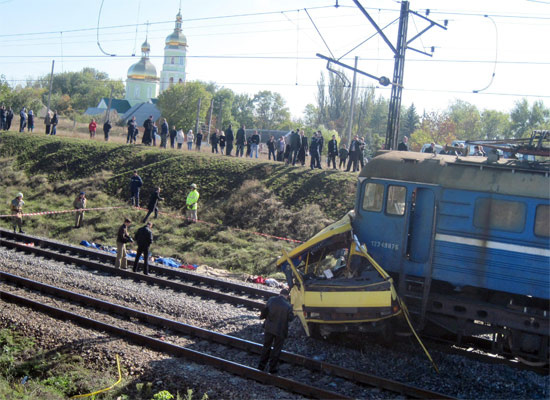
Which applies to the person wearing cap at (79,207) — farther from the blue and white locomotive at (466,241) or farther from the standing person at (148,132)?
the blue and white locomotive at (466,241)

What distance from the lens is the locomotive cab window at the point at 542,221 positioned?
1017 centimetres

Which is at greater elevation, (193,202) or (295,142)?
(295,142)

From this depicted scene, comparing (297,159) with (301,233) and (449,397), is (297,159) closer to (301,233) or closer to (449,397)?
(301,233)

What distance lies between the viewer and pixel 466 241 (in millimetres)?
10727

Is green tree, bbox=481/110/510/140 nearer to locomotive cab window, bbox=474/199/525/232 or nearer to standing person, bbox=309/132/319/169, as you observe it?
standing person, bbox=309/132/319/169

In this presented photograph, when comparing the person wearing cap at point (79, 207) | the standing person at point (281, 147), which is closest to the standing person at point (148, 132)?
the standing person at point (281, 147)

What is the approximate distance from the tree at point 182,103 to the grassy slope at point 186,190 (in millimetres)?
38744

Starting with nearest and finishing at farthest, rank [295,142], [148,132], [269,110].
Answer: [295,142], [148,132], [269,110]

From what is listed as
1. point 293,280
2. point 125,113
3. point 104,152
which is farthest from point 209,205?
point 125,113

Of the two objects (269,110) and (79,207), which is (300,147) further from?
(269,110)

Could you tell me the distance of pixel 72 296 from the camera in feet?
45.5

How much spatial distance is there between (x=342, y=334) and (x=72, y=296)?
6946 millimetres

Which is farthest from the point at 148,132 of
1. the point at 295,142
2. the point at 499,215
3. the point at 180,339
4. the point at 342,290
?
the point at 499,215

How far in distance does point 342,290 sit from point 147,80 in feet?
356
